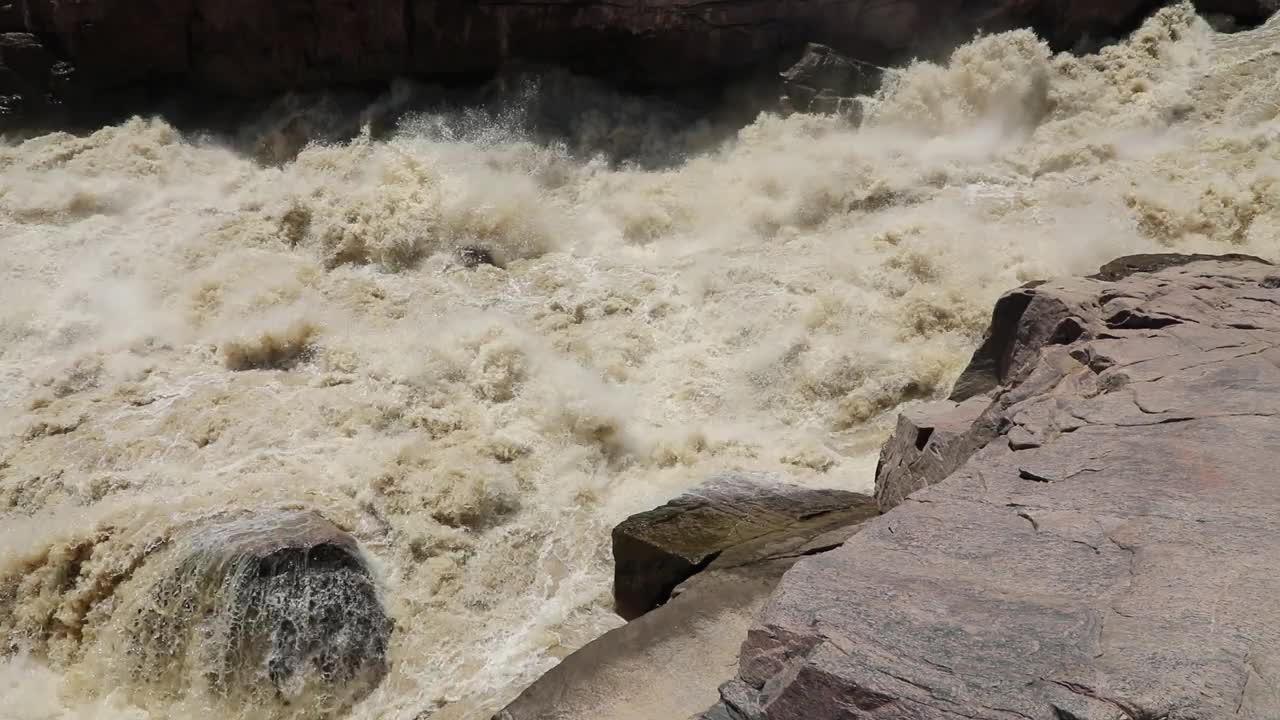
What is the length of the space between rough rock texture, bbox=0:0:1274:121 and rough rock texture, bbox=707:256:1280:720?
7524 mm

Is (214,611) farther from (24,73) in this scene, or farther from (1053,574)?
(24,73)

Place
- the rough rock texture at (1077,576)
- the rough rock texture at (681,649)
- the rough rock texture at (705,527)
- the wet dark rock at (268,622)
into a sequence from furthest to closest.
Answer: the wet dark rock at (268,622) < the rough rock texture at (705,527) < the rough rock texture at (681,649) < the rough rock texture at (1077,576)

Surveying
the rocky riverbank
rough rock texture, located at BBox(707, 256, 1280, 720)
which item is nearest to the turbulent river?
the rocky riverbank

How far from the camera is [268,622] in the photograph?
18.7ft

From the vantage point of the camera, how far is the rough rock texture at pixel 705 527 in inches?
210

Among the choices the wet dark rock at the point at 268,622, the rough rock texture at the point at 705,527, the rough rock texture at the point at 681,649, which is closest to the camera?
the rough rock texture at the point at 681,649

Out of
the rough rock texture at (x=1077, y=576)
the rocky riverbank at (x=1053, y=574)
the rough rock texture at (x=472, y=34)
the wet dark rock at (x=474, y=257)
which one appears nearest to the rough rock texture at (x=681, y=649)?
the rocky riverbank at (x=1053, y=574)

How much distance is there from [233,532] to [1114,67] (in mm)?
10139

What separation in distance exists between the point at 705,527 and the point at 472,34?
838 centimetres

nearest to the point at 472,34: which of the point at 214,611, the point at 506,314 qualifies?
the point at 506,314

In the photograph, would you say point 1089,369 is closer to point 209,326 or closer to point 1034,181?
point 1034,181

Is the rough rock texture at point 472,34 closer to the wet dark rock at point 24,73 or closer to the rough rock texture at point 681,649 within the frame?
the wet dark rock at point 24,73

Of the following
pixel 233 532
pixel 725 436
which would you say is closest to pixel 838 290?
pixel 725 436

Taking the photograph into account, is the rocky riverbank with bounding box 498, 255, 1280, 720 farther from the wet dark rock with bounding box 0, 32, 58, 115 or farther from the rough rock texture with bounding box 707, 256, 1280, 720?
the wet dark rock with bounding box 0, 32, 58, 115
